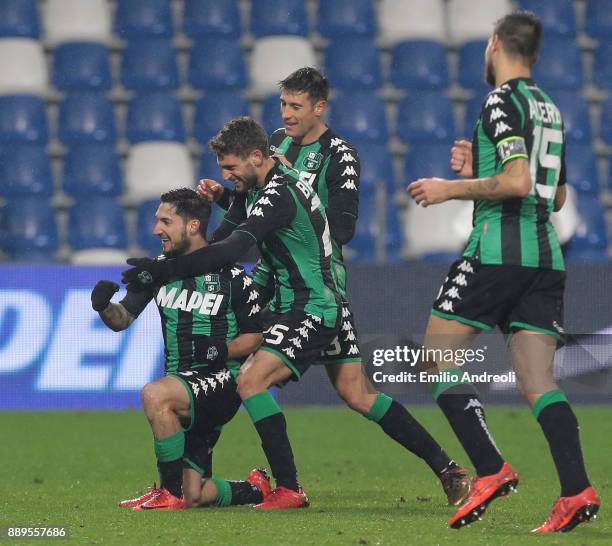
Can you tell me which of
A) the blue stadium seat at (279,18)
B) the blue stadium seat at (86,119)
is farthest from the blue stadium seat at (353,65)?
the blue stadium seat at (86,119)

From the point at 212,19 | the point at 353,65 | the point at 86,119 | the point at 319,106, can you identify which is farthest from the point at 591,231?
the point at 319,106

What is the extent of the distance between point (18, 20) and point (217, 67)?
1.98 meters

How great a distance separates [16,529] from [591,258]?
7.98 metres

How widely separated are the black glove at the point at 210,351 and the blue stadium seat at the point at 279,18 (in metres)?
7.96

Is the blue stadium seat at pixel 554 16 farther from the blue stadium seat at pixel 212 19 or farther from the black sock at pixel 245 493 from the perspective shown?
the black sock at pixel 245 493

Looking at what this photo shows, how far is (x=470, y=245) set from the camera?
203 inches

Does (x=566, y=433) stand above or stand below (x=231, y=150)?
below

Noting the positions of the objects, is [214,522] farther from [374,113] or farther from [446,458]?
[374,113]

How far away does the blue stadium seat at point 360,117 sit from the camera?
1303cm

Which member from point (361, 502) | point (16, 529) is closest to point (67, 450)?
point (361, 502)

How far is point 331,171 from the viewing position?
21.0ft

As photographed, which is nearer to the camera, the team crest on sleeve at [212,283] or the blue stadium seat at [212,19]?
the team crest on sleeve at [212,283]

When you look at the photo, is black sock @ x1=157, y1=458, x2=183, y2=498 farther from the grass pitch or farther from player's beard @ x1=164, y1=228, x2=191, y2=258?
player's beard @ x1=164, y1=228, x2=191, y2=258

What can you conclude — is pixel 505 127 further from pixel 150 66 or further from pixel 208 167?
pixel 150 66
